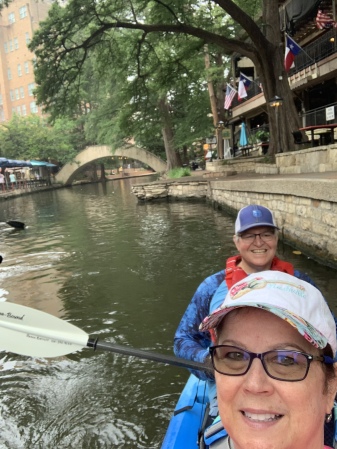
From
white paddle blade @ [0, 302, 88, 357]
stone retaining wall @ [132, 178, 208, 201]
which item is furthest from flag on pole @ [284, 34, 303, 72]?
white paddle blade @ [0, 302, 88, 357]

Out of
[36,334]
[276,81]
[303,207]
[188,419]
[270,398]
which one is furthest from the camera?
[276,81]

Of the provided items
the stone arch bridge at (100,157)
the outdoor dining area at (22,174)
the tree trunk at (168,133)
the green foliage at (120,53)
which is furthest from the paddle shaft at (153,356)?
the stone arch bridge at (100,157)

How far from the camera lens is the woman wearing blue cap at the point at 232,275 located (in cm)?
230

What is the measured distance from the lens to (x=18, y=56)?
56.5m

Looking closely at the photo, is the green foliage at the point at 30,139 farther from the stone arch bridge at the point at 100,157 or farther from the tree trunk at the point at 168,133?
the tree trunk at the point at 168,133

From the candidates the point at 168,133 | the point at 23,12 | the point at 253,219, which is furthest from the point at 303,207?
the point at 23,12

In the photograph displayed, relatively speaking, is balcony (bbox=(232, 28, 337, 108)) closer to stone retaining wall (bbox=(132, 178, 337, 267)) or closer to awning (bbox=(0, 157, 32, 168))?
stone retaining wall (bbox=(132, 178, 337, 267))

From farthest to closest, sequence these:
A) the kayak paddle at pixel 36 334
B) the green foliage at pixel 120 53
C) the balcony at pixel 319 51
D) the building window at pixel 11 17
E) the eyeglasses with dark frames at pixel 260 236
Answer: the building window at pixel 11 17, the balcony at pixel 319 51, the green foliage at pixel 120 53, the kayak paddle at pixel 36 334, the eyeglasses with dark frames at pixel 260 236

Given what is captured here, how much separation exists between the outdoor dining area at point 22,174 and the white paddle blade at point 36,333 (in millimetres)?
25632

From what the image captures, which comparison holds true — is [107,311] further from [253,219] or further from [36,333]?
[253,219]

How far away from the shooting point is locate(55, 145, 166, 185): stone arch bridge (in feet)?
129

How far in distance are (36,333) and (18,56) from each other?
62161mm

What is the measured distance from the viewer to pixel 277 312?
3.12 ft

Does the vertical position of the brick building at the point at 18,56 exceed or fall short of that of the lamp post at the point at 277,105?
it exceeds it
